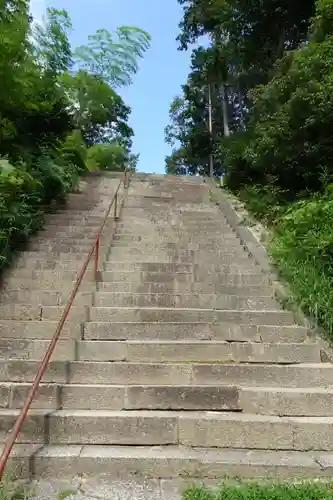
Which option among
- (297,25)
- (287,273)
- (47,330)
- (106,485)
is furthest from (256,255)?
(297,25)

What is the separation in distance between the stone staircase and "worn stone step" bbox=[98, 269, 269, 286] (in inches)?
0.7

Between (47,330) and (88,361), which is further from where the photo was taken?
(47,330)

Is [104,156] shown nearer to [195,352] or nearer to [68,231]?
[68,231]

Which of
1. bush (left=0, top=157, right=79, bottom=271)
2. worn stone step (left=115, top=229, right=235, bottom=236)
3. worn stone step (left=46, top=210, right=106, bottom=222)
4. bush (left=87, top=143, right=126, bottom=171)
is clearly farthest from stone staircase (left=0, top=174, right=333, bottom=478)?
bush (left=87, top=143, right=126, bottom=171)

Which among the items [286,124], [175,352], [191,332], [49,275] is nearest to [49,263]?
[49,275]

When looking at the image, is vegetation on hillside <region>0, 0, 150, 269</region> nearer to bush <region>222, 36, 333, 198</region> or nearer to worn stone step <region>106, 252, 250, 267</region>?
worn stone step <region>106, 252, 250, 267</region>

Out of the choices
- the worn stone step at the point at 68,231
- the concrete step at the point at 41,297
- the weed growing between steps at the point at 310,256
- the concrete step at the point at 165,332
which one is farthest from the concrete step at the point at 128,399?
the worn stone step at the point at 68,231

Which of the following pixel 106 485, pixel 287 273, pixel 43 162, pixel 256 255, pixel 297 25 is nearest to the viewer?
pixel 106 485

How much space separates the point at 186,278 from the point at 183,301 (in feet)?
2.14

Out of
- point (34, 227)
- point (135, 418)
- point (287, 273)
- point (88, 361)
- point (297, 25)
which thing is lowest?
point (135, 418)

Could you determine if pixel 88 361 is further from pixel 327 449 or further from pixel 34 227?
pixel 34 227

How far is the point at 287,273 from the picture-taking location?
16.4ft

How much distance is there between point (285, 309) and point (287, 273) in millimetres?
552

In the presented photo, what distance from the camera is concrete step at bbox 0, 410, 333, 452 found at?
291cm
